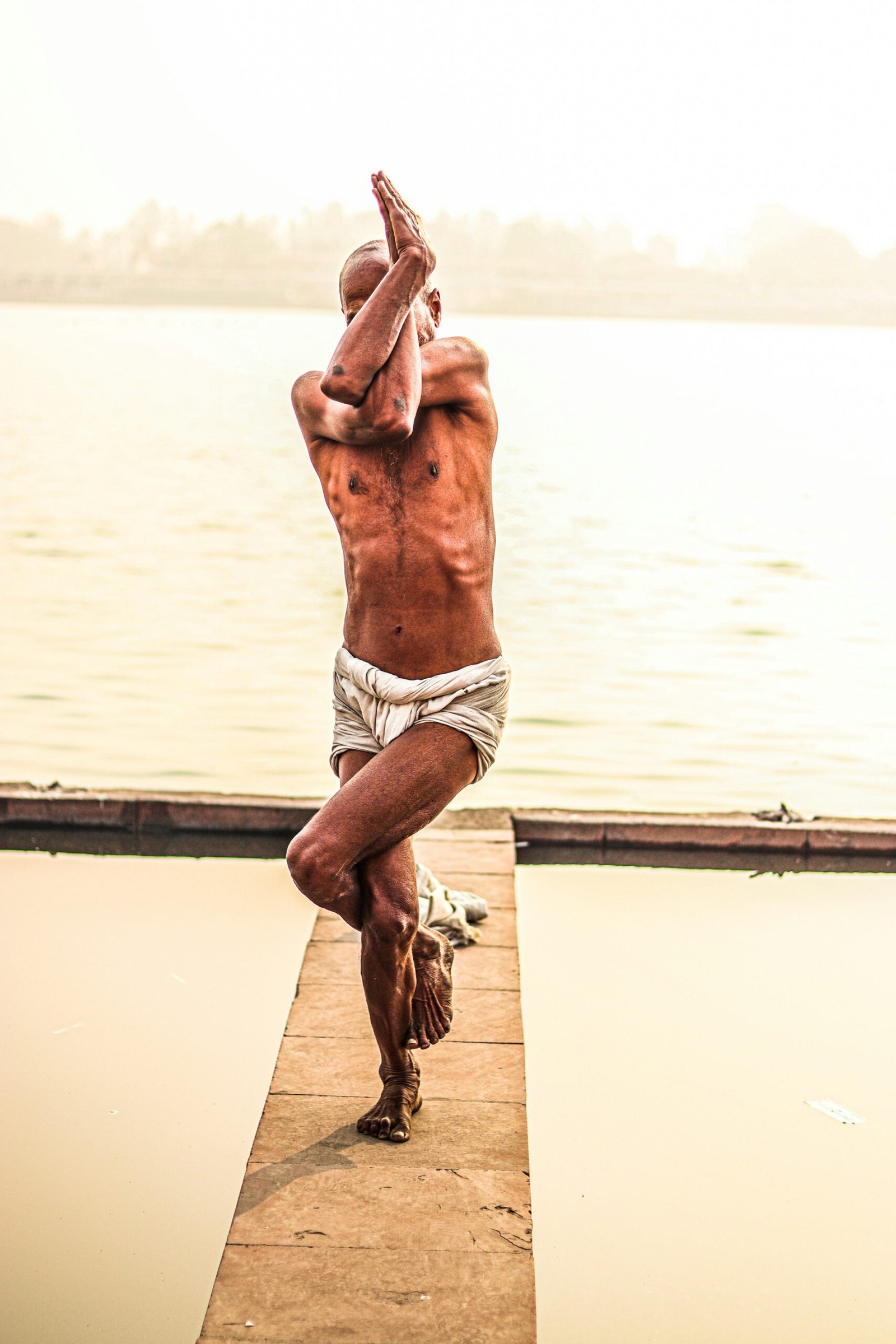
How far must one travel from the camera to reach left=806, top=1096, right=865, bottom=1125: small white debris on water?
15.1 ft

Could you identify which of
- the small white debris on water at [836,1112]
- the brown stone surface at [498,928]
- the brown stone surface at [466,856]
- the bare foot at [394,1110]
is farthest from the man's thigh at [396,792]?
the brown stone surface at [466,856]

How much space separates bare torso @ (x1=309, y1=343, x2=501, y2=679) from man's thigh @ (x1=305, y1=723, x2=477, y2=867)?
0.19m

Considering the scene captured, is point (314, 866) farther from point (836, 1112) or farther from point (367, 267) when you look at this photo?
point (836, 1112)

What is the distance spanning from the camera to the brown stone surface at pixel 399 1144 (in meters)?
3.83

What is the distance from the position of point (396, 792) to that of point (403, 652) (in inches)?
14.7

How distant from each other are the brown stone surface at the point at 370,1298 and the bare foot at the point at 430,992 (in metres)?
0.72

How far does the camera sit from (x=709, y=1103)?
4.72 meters

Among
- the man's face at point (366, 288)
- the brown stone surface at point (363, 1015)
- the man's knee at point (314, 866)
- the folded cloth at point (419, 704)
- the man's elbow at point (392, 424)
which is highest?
the man's face at point (366, 288)

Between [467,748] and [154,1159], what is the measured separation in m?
1.40

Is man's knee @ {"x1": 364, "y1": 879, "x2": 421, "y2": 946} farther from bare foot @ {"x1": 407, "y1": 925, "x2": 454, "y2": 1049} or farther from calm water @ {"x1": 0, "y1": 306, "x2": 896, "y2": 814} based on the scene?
calm water @ {"x1": 0, "y1": 306, "x2": 896, "y2": 814}

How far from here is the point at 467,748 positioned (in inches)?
156

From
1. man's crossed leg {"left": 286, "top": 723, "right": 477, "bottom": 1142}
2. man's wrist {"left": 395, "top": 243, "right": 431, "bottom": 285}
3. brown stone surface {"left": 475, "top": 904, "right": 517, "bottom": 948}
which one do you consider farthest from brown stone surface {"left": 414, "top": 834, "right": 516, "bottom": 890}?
man's wrist {"left": 395, "top": 243, "right": 431, "bottom": 285}

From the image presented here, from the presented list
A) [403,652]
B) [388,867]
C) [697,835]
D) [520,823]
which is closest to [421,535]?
[403,652]

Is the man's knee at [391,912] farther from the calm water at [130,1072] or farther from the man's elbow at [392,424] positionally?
the man's elbow at [392,424]
